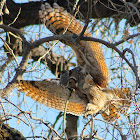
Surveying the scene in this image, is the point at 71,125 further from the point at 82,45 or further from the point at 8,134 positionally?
the point at 8,134

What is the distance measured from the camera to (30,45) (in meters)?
3.01

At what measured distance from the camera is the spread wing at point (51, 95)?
4.03 m

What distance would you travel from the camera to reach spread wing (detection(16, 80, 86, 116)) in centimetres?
403

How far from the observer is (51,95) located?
4.34 meters

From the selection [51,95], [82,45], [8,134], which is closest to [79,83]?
[82,45]

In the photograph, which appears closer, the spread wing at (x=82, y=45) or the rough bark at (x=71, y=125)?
the spread wing at (x=82, y=45)

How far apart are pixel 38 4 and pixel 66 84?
149 cm

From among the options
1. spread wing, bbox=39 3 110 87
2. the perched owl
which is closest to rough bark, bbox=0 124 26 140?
the perched owl

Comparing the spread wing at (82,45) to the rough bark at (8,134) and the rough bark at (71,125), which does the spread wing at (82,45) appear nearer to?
the rough bark at (71,125)

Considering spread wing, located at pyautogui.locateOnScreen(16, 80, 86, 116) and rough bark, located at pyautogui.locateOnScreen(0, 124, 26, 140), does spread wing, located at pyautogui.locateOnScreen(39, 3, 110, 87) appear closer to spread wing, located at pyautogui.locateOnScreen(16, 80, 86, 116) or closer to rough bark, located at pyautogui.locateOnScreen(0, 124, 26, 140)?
spread wing, located at pyautogui.locateOnScreen(16, 80, 86, 116)

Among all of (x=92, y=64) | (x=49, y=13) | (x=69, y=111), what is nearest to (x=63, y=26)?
(x=49, y=13)

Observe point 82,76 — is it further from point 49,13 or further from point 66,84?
point 49,13

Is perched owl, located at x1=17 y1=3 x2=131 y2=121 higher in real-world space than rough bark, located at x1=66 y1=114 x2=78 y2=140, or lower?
higher

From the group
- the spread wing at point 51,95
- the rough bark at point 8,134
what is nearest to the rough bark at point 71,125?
the spread wing at point 51,95
